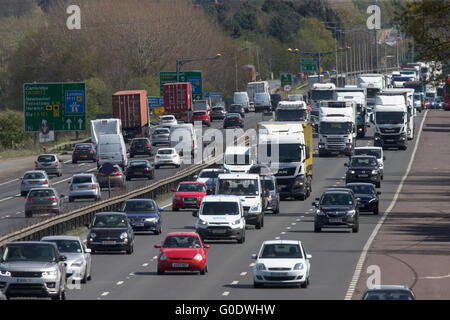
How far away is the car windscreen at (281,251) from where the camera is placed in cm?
3172

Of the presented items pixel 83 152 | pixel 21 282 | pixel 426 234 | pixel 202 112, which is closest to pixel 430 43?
pixel 426 234

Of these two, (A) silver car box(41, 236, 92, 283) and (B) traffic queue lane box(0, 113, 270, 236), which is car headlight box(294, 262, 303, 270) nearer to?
(A) silver car box(41, 236, 92, 283)

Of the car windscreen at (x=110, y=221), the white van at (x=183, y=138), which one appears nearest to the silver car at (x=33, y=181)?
the white van at (x=183, y=138)

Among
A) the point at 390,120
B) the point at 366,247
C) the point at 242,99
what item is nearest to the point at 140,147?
the point at 390,120

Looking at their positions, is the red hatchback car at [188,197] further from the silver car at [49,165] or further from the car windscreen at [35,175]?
the silver car at [49,165]

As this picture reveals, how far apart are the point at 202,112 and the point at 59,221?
74.3 m

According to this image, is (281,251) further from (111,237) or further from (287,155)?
(287,155)

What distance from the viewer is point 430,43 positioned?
52750mm

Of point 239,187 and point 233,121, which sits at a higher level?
point 233,121

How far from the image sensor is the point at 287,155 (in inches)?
2363

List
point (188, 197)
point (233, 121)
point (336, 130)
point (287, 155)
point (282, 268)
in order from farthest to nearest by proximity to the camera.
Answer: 1. point (233, 121)
2. point (336, 130)
3. point (287, 155)
4. point (188, 197)
5. point (282, 268)

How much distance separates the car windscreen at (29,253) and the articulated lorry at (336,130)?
183ft

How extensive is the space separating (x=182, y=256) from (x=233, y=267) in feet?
7.60
